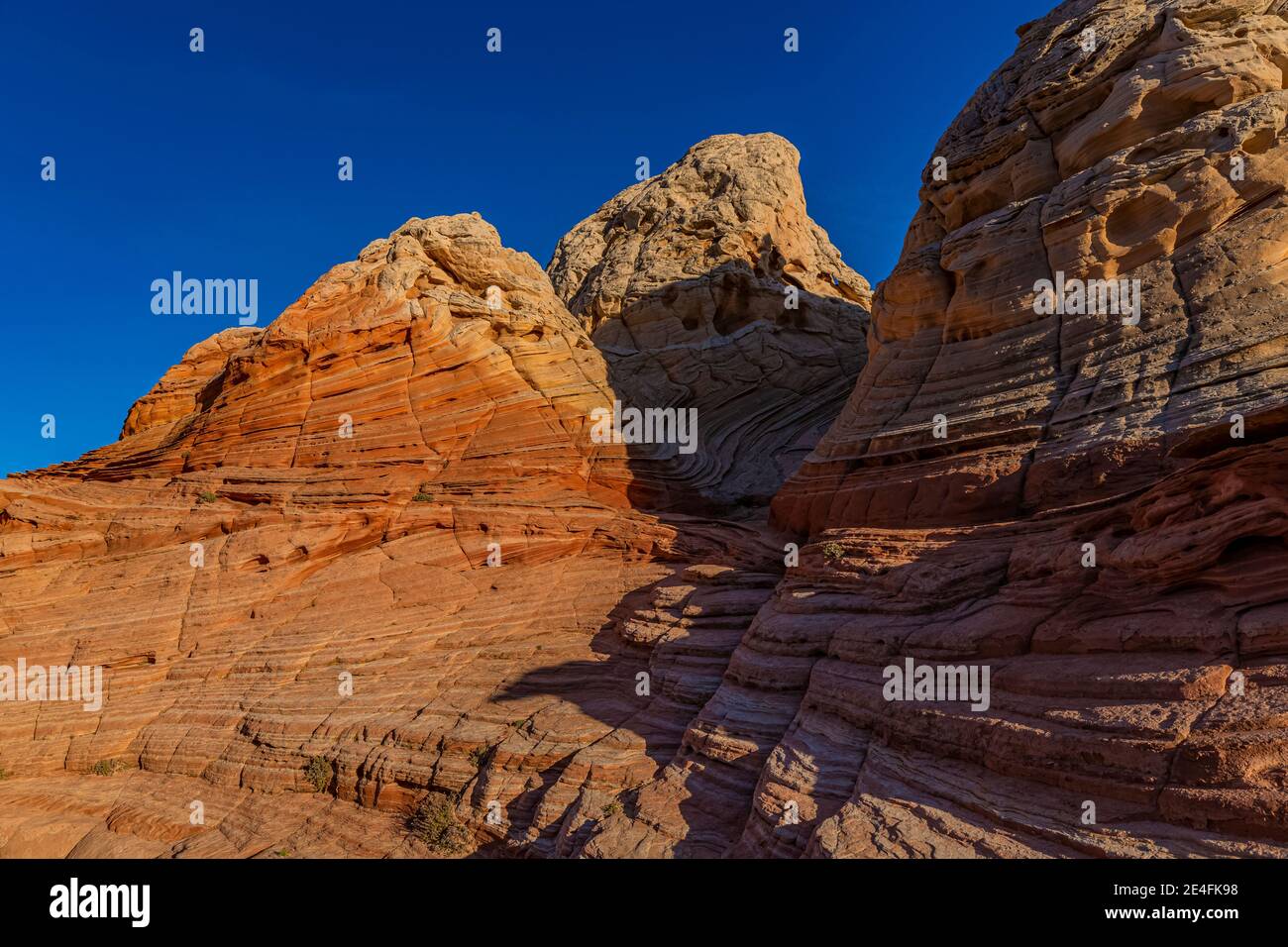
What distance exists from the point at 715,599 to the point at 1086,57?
625 inches

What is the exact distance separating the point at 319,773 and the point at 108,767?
5.45 metres

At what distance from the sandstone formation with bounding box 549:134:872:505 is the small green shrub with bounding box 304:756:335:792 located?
41.3 ft

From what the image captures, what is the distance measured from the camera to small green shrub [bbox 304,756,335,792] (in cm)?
1430

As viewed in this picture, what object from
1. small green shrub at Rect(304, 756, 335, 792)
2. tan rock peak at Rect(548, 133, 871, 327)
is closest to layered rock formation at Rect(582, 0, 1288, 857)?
small green shrub at Rect(304, 756, 335, 792)

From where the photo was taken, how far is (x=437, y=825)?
12.4 metres

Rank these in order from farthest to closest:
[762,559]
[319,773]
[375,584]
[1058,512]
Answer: [375,584]
[762,559]
[319,773]
[1058,512]

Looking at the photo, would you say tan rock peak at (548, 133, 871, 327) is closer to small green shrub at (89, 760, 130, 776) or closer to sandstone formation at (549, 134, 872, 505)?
sandstone formation at (549, 134, 872, 505)

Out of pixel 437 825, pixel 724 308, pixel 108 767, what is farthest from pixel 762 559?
pixel 724 308

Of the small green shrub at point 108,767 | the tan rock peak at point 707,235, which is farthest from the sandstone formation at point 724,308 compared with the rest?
the small green shrub at point 108,767

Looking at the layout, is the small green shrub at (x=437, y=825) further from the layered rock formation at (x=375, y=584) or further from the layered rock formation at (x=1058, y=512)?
the layered rock formation at (x=1058, y=512)

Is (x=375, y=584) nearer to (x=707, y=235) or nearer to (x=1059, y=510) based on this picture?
(x=1059, y=510)

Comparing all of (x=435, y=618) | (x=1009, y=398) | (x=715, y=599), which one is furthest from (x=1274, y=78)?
(x=435, y=618)

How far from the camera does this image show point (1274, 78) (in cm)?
1452
